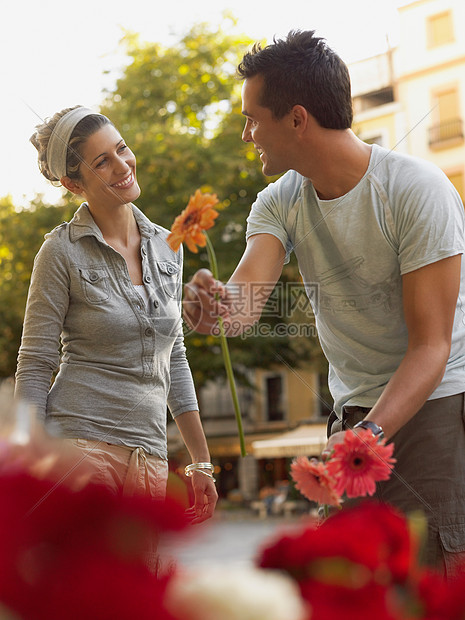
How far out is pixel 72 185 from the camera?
1.21 m

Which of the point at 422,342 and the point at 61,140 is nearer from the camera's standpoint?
the point at 422,342

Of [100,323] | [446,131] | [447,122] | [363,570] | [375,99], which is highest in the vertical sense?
[363,570]

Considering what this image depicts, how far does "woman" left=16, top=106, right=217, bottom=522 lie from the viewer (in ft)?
3.59

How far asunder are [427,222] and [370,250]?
84mm

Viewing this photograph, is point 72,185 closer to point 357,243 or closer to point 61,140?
point 61,140

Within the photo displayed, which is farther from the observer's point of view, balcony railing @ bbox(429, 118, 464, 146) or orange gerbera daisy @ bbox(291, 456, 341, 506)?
balcony railing @ bbox(429, 118, 464, 146)

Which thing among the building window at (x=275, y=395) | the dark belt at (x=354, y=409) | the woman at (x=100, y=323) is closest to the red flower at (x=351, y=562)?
the dark belt at (x=354, y=409)

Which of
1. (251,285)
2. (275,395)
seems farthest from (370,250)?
(275,395)

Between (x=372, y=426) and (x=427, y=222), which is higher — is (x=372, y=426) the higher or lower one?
the lower one

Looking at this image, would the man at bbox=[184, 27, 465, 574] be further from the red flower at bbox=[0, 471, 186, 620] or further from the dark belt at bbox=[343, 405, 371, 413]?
the red flower at bbox=[0, 471, 186, 620]

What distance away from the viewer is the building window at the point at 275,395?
→ 494 inches

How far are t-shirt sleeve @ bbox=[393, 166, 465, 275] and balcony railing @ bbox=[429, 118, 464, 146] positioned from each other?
10.6 meters

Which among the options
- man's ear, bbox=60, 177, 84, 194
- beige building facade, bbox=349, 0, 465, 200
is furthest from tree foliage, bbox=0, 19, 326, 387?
man's ear, bbox=60, 177, 84, 194

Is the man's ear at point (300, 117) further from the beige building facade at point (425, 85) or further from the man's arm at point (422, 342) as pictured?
the beige building facade at point (425, 85)
